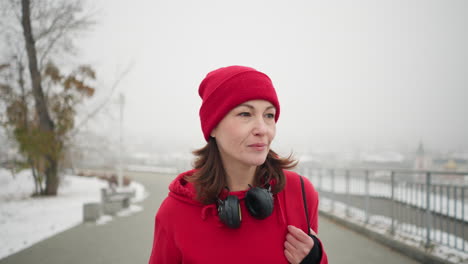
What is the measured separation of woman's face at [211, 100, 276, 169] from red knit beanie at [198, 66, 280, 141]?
3cm

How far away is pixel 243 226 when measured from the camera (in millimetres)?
1307

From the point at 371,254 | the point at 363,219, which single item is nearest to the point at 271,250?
the point at 371,254

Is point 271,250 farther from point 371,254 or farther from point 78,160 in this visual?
point 78,160

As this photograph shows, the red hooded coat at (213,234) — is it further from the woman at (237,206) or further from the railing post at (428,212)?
the railing post at (428,212)

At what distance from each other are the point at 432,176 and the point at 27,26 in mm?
14451

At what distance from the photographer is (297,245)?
128cm

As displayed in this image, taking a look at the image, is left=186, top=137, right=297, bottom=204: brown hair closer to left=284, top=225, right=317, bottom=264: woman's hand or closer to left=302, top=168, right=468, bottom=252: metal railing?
left=284, top=225, right=317, bottom=264: woman's hand

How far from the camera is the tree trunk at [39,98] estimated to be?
11.1m

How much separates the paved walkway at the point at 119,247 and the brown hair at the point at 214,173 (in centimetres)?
362

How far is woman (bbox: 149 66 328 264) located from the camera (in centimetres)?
126

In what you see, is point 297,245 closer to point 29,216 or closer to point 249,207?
point 249,207

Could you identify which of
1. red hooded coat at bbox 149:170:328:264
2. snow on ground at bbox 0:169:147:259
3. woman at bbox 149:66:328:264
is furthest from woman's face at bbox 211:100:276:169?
snow on ground at bbox 0:169:147:259

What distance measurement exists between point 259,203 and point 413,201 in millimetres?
5132

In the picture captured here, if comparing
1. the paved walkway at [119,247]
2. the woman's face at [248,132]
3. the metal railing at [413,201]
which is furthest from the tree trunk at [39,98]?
the woman's face at [248,132]
